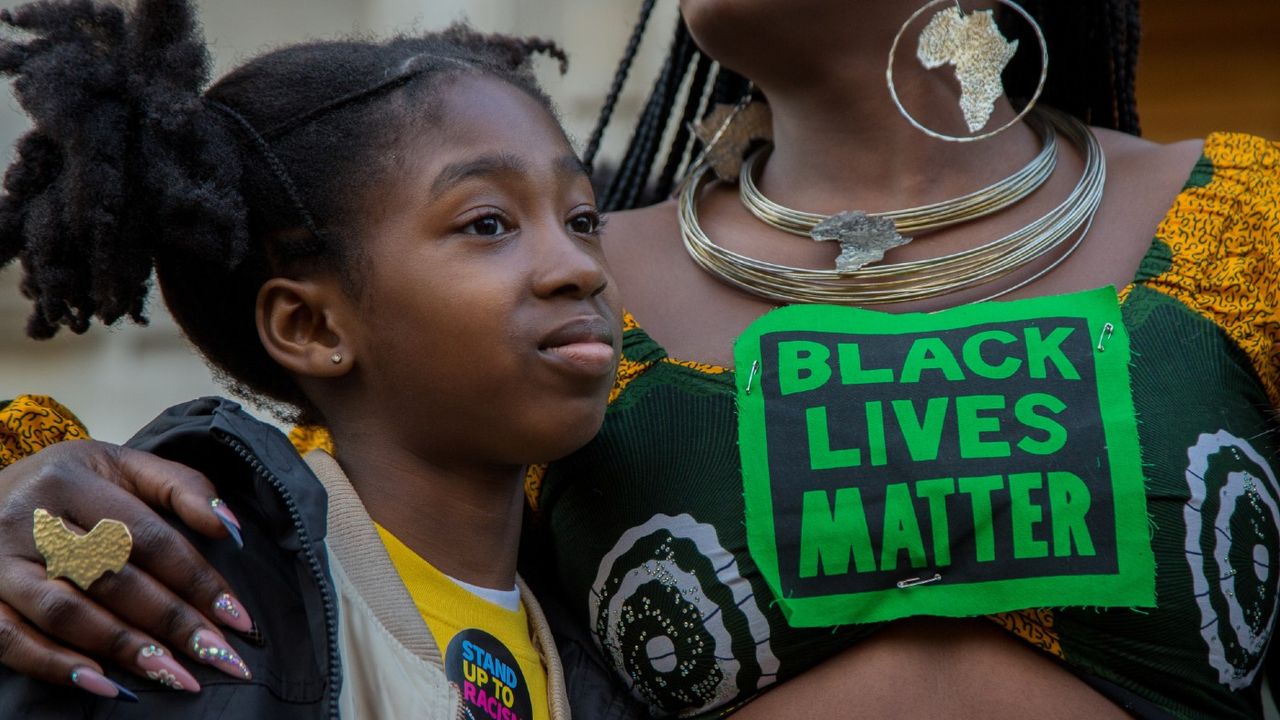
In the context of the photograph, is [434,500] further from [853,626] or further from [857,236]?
[857,236]

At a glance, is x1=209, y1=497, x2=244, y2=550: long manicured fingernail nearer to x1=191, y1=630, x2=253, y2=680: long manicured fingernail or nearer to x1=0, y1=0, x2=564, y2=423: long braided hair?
x1=191, y1=630, x2=253, y2=680: long manicured fingernail

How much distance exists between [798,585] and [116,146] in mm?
1050

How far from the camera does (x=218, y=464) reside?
1876mm

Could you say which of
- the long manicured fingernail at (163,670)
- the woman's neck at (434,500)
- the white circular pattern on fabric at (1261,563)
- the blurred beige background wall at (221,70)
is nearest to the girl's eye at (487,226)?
the woman's neck at (434,500)

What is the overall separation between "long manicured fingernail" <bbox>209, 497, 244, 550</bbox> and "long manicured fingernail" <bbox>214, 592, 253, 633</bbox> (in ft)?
0.23

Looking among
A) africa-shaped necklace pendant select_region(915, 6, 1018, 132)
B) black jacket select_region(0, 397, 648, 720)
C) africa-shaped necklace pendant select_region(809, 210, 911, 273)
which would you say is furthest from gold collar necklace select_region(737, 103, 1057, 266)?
black jacket select_region(0, 397, 648, 720)

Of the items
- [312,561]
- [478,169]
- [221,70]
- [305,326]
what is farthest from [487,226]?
[221,70]

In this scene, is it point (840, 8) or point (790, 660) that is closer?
point (790, 660)

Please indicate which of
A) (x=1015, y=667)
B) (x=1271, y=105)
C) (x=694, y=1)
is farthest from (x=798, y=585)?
(x=1271, y=105)

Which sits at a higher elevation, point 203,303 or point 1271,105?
point 1271,105

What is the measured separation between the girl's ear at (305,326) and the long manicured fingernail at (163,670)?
0.54 m

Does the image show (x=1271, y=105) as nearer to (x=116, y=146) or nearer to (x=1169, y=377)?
(x=1169, y=377)

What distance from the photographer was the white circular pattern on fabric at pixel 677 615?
206cm

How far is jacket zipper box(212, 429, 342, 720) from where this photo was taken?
171 cm
